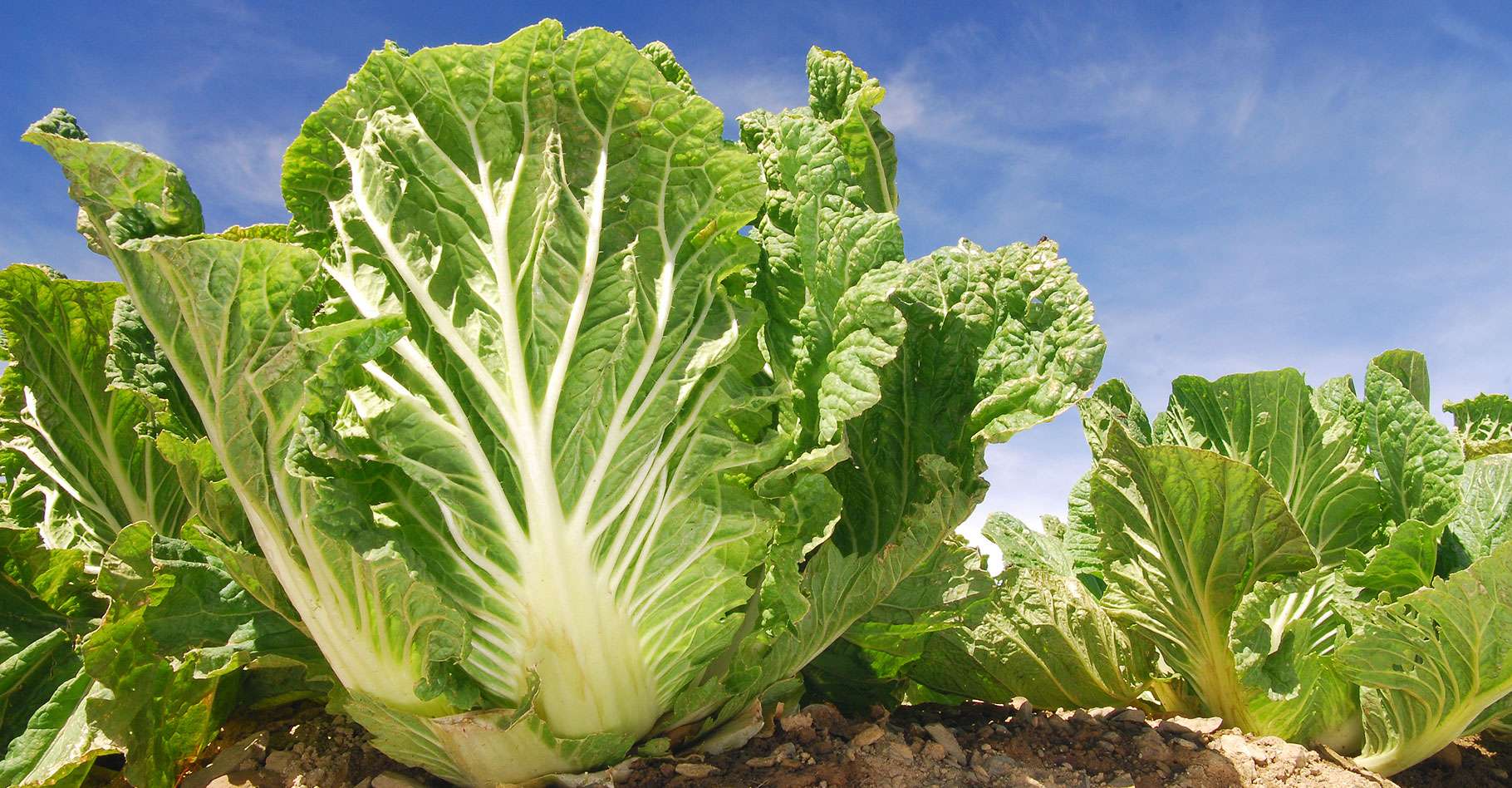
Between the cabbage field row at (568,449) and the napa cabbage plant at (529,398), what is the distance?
13 mm

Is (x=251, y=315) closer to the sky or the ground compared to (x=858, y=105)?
closer to the ground

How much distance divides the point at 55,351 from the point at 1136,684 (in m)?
5.23

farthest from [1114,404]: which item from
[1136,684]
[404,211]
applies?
[404,211]

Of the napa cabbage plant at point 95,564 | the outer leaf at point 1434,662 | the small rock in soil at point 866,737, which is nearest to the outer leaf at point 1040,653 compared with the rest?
the small rock in soil at point 866,737

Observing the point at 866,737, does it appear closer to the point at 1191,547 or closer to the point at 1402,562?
the point at 1191,547

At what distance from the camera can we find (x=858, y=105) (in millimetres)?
3967

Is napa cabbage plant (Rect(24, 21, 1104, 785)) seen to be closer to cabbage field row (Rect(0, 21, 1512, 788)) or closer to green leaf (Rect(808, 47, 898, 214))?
cabbage field row (Rect(0, 21, 1512, 788))

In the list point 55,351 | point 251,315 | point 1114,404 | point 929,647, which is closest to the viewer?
point 251,315

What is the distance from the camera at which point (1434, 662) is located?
4.13 metres

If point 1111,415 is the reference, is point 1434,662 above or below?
below

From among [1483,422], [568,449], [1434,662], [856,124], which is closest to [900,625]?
[568,449]

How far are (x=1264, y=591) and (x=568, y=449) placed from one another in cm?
291

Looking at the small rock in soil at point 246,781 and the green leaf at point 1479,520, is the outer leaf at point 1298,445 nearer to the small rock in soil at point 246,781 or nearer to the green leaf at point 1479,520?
the green leaf at point 1479,520

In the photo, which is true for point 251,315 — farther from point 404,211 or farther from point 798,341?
point 798,341
